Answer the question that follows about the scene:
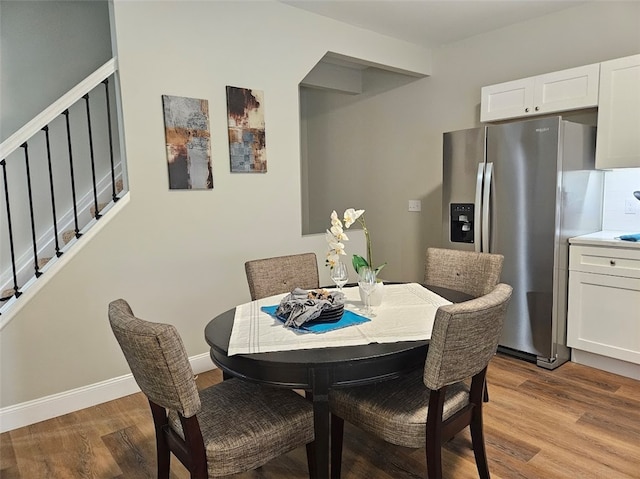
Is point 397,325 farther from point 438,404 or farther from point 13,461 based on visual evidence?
point 13,461

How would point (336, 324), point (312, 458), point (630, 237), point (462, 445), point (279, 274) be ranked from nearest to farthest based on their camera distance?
point (312, 458) → point (336, 324) → point (462, 445) → point (279, 274) → point (630, 237)

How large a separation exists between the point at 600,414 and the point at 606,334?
0.66 meters

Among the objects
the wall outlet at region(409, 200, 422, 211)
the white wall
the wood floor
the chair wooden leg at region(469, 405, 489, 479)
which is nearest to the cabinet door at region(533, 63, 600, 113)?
the white wall

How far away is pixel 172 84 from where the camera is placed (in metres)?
2.78

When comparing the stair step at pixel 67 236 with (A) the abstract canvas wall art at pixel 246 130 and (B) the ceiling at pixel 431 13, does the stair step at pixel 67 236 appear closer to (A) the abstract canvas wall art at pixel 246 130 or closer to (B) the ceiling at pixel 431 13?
(A) the abstract canvas wall art at pixel 246 130

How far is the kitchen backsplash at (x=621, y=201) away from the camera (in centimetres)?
306

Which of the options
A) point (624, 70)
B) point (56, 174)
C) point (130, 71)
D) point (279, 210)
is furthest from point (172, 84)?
point (624, 70)

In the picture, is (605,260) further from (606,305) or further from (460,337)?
(460,337)

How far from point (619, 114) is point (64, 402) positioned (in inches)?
155

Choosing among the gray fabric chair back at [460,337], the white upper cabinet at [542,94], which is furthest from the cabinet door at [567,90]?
the gray fabric chair back at [460,337]

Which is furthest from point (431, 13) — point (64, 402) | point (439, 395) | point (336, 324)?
point (64, 402)

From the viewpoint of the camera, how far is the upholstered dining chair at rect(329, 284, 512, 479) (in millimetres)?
1401

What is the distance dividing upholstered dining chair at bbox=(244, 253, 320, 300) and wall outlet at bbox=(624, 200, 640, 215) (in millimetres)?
2343

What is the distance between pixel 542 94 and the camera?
322 centimetres
